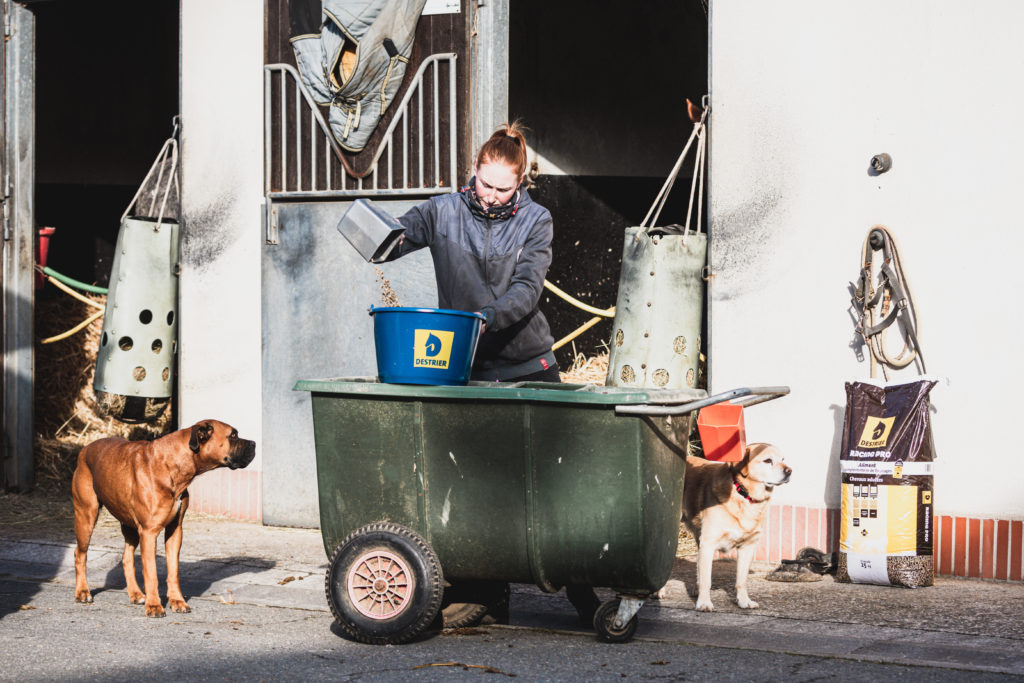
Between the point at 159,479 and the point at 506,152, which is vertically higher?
the point at 506,152

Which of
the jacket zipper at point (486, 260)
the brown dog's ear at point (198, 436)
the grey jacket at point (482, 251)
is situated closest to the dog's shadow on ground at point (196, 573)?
the brown dog's ear at point (198, 436)

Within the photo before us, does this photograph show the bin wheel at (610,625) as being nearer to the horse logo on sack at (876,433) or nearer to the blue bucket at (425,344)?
the blue bucket at (425,344)

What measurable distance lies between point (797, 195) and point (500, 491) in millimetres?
2823

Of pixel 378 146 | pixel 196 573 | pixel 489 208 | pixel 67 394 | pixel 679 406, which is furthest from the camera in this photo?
pixel 67 394

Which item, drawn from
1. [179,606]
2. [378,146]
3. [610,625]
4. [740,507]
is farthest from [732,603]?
[378,146]

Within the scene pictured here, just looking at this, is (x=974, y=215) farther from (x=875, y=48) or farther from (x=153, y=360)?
(x=153, y=360)

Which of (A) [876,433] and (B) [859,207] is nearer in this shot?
(A) [876,433]

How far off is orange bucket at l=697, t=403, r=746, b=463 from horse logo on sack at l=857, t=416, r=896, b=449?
1050mm

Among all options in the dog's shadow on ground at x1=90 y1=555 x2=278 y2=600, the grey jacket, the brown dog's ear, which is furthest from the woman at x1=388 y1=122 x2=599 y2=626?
the dog's shadow on ground at x1=90 y1=555 x2=278 y2=600

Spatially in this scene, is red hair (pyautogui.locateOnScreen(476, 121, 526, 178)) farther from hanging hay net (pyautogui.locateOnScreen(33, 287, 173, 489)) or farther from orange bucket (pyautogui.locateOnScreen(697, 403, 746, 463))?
hanging hay net (pyautogui.locateOnScreen(33, 287, 173, 489))

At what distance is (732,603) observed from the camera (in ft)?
19.9

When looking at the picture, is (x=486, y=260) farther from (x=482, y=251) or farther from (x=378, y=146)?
(x=378, y=146)

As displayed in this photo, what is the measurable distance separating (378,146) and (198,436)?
9.34 ft

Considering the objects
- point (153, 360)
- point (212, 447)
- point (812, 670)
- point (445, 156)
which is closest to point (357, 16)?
point (445, 156)
